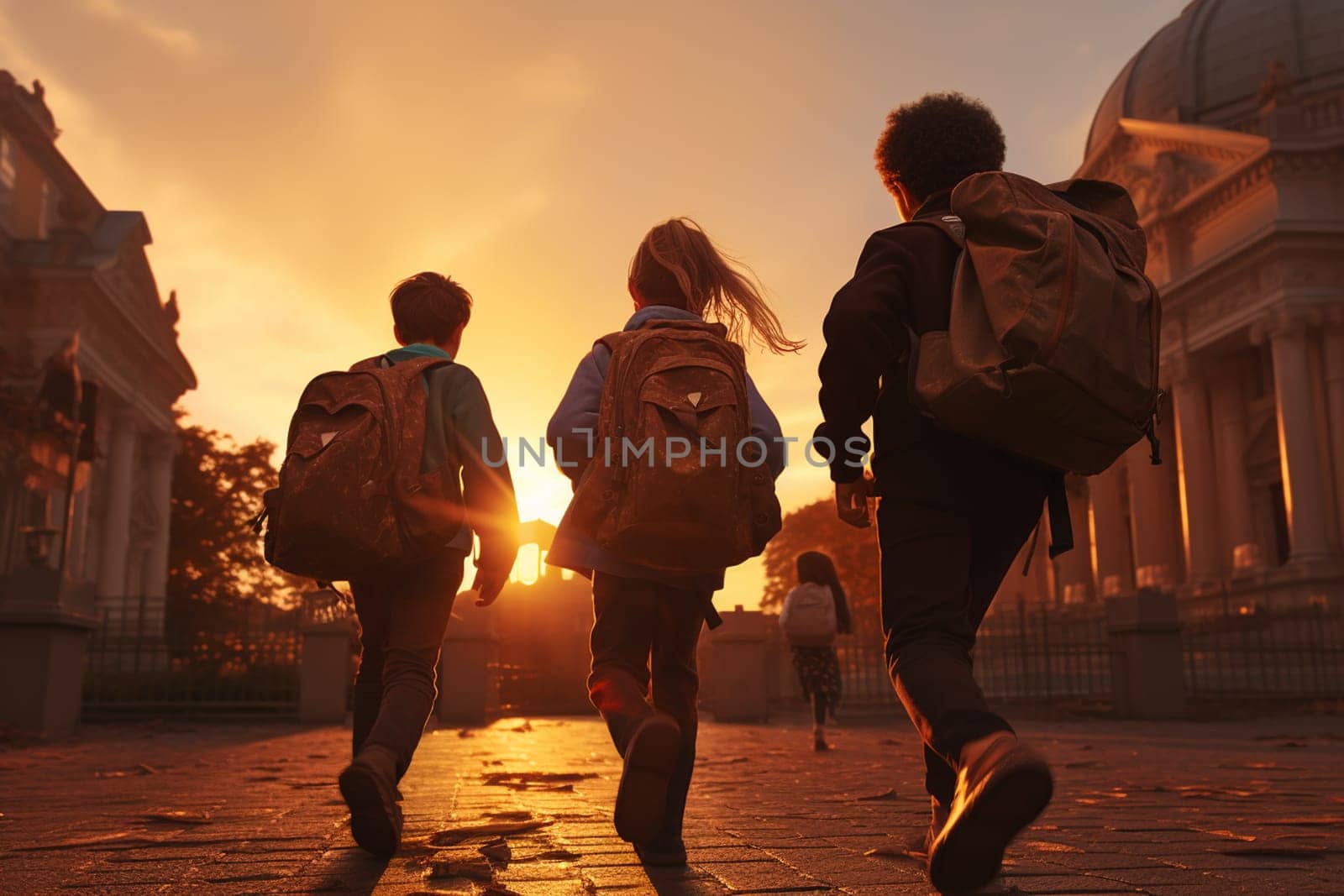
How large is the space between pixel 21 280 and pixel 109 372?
458cm

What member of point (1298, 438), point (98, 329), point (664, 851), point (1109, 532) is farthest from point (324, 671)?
point (1109, 532)

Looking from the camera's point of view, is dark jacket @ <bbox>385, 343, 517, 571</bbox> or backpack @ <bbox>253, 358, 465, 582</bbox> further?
dark jacket @ <bbox>385, 343, 517, 571</bbox>

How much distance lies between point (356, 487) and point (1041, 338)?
2.10 m

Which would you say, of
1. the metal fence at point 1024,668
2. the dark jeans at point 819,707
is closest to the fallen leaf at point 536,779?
the dark jeans at point 819,707

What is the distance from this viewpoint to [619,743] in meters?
3.55

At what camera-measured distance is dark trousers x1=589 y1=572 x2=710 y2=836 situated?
12.4ft

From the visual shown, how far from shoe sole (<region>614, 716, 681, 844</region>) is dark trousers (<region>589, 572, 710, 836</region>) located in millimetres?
408

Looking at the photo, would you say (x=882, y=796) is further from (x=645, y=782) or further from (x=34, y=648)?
(x=34, y=648)

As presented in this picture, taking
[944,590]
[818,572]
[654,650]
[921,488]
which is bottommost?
[654,650]

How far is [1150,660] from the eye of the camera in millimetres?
17688

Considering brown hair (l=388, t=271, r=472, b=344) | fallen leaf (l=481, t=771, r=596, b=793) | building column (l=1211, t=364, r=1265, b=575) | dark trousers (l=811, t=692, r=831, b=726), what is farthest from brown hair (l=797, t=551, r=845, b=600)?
building column (l=1211, t=364, r=1265, b=575)

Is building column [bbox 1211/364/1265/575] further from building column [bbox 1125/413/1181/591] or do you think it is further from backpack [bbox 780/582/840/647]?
backpack [bbox 780/582/840/647]

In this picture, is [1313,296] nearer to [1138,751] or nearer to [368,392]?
[1138,751]

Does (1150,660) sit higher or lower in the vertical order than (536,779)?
higher
